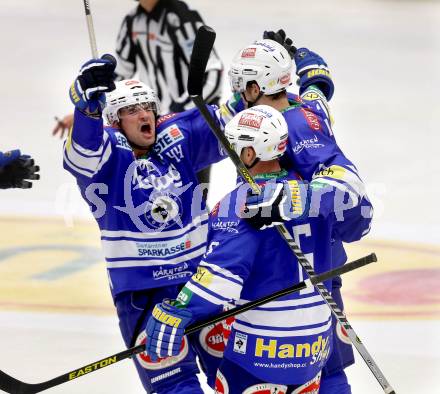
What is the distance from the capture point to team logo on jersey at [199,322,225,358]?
4125 millimetres

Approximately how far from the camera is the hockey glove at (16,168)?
165 inches

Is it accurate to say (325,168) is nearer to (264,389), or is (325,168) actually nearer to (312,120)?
(312,120)

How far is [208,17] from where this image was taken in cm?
1144

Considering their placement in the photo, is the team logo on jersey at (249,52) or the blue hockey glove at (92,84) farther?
the team logo on jersey at (249,52)

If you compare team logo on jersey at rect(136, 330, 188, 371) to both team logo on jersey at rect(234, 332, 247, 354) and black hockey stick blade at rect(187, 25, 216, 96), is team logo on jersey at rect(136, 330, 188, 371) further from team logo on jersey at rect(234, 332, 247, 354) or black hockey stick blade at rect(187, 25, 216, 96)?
black hockey stick blade at rect(187, 25, 216, 96)

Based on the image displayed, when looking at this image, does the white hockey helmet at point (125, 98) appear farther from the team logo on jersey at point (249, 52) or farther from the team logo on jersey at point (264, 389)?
the team logo on jersey at point (264, 389)

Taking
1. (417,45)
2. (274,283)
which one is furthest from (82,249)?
(417,45)

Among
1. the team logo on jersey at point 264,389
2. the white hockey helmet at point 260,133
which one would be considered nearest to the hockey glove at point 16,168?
the white hockey helmet at point 260,133

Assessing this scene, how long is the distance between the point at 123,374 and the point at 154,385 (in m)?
0.96

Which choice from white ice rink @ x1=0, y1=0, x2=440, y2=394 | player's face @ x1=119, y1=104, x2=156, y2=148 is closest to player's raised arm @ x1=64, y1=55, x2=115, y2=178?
player's face @ x1=119, y1=104, x2=156, y2=148

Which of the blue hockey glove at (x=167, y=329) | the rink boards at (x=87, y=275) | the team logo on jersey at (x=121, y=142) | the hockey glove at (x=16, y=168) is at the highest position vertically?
the team logo on jersey at (x=121, y=142)

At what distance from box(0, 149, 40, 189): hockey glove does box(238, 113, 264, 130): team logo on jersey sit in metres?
1.02

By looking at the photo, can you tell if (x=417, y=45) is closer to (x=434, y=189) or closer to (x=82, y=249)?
(x=434, y=189)

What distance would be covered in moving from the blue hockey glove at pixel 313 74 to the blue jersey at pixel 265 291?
34.5 inches
